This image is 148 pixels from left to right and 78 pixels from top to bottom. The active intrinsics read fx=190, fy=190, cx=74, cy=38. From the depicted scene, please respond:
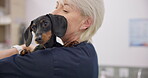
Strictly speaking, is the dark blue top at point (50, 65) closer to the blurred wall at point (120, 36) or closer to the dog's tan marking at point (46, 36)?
the dog's tan marking at point (46, 36)

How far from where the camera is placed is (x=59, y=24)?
2.62 feet

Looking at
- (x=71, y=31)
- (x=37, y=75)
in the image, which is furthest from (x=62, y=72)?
(x=71, y=31)

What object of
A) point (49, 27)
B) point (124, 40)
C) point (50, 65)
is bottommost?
point (124, 40)

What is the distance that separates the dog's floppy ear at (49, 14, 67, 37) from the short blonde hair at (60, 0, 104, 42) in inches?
3.3

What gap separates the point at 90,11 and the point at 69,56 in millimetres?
223

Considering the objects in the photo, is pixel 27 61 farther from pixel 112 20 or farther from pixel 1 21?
pixel 1 21

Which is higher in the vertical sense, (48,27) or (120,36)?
(48,27)

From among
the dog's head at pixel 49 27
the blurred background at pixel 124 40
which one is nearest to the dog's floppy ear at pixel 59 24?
the dog's head at pixel 49 27

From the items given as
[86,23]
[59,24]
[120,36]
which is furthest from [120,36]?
[59,24]

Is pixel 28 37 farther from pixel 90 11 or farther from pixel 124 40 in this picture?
pixel 124 40

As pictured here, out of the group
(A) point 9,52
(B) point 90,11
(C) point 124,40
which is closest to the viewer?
(B) point 90,11

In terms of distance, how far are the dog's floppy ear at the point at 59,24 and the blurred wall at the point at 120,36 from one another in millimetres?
1486

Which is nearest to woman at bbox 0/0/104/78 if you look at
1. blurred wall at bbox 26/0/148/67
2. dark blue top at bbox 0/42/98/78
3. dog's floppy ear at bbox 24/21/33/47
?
dark blue top at bbox 0/42/98/78

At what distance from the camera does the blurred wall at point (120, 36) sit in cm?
214
